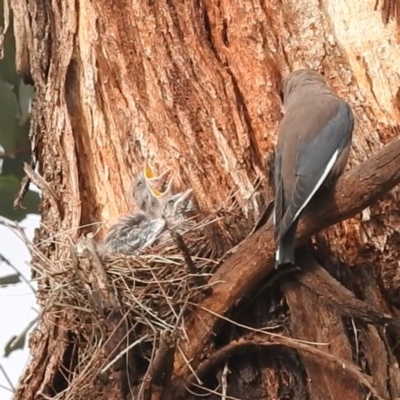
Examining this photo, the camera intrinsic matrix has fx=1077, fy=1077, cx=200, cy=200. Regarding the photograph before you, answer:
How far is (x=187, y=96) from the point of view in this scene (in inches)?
134

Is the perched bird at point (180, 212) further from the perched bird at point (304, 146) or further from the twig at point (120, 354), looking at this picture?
the twig at point (120, 354)

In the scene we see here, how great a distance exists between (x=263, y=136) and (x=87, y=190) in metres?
0.62

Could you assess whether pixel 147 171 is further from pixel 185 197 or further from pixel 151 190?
pixel 185 197

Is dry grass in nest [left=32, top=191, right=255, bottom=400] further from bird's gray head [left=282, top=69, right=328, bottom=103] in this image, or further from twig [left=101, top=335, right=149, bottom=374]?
bird's gray head [left=282, top=69, right=328, bottom=103]

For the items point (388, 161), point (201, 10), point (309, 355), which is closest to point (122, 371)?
point (309, 355)

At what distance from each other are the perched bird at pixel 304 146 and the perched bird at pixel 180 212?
375 millimetres

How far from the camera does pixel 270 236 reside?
2781 mm

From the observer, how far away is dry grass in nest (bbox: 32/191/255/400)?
9.24ft

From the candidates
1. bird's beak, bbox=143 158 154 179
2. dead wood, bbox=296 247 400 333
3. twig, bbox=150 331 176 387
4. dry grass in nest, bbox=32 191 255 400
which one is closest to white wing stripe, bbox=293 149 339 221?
dead wood, bbox=296 247 400 333

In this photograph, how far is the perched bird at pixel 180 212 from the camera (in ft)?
10.6

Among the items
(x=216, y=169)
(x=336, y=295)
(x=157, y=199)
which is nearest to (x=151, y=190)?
(x=157, y=199)

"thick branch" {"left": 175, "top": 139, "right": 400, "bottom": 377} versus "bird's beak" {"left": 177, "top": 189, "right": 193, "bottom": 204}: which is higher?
"bird's beak" {"left": 177, "top": 189, "right": 193, "bottom": 204}

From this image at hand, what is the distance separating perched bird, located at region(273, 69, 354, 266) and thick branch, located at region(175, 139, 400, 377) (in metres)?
0.06

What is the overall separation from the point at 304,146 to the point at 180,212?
0.47 metres
